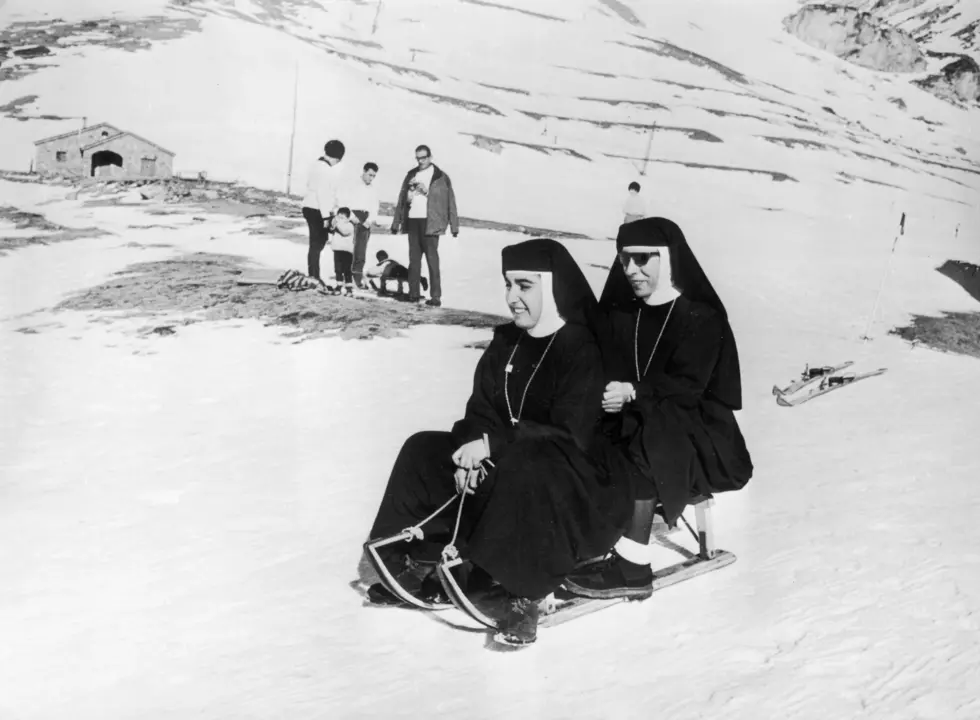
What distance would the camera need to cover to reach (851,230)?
4094mm

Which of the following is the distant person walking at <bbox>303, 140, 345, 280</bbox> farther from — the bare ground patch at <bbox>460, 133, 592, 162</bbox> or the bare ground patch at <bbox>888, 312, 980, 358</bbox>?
A: the bare ground patch at <bbox>888, 312, 980, 358</bbox>

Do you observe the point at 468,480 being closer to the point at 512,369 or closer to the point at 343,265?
the point at 512,369

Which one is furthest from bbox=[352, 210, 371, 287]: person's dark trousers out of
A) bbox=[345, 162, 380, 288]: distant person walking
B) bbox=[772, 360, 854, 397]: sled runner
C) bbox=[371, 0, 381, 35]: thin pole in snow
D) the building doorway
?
bbox=[772, 360, 854, 397]: sled runner

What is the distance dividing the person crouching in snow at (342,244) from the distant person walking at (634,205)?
3.87 feet

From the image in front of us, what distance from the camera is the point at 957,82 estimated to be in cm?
Result: 416

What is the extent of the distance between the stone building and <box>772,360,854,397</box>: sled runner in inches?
108

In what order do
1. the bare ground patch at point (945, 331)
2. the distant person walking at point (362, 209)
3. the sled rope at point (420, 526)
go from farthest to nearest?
the distant person walking at point (362, 209) < the bare ground patch at point (945, 331) < the sled rope at point (420, 526)

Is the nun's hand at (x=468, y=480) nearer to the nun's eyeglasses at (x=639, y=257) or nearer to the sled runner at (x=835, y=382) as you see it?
the nun's eyeglasses at (x=639, y=257)

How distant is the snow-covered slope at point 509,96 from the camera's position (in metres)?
4.07

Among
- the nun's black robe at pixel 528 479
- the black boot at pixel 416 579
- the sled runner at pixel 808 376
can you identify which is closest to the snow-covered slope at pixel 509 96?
the sled runner at pixel 808 376

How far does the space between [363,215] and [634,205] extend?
1157 mm

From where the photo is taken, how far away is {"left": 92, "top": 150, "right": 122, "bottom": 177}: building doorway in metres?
4.00

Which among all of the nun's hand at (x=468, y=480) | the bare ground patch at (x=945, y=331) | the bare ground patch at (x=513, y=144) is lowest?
the nun's hand at (x=468, y=480)

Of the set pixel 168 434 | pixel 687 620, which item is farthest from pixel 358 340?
pixel 687 620
